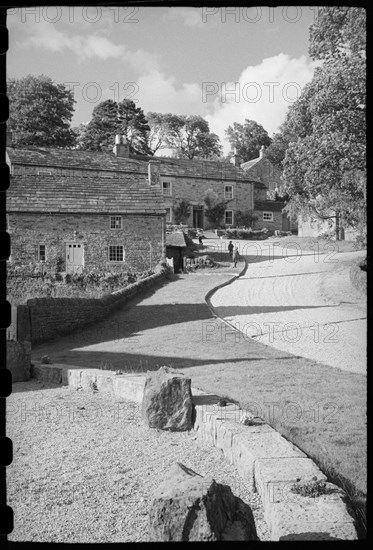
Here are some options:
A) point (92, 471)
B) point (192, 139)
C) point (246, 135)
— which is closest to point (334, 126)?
point (246, 135)

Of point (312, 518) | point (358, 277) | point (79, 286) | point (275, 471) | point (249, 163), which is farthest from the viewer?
point (79, 286)

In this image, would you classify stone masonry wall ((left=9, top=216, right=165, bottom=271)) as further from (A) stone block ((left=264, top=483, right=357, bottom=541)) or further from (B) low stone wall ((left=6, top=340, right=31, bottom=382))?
(A) stone block ((left=264, top=483, right=357, bottom=541))

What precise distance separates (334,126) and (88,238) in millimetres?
2892

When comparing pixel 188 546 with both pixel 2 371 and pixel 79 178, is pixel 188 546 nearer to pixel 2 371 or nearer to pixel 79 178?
pixel 2 371

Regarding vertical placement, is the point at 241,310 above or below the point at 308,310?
below

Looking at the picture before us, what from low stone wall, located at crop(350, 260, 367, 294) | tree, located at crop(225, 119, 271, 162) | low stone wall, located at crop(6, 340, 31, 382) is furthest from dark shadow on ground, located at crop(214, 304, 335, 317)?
tree, located at crop(225, 119, 271, 162)

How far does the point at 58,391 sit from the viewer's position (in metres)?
5.27

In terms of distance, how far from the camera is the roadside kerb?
6.23ft

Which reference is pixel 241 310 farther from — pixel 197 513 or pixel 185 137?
pixel 197 513

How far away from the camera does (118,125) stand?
9.19ft

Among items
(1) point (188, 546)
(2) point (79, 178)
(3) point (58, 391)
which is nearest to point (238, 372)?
(3) point (58, 391)

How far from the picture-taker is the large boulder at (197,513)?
1.67 metres

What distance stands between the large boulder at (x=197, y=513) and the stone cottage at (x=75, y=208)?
1.61 m

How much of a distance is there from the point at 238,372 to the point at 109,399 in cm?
133
